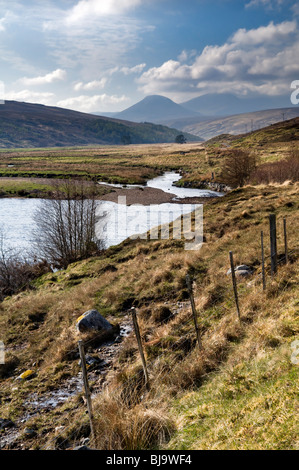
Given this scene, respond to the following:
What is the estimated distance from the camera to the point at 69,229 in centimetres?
2419

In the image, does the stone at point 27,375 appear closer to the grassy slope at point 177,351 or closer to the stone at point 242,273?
the grassy slope at point 177,351

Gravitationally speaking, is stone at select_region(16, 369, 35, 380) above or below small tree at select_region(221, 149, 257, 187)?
below

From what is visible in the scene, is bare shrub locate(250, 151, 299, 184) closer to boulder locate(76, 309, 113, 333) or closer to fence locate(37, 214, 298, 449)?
fence locate(37, 214, 298, 449)

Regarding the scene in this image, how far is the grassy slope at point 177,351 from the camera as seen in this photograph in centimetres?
487

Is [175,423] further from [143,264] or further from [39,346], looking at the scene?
[143,264]

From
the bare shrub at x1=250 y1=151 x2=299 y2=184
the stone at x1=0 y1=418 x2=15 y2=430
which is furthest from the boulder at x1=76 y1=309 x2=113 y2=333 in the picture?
the bare shrub at x1=250 y1=151 x2=299 y2=184

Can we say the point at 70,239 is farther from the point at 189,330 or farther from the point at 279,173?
the point at 279,173

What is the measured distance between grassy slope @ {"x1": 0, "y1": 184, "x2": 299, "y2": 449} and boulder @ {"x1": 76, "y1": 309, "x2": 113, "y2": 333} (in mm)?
382

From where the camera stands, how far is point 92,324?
445 inches

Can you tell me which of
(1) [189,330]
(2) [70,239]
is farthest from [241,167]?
(1) [189,330]

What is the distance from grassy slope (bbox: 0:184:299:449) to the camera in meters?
4.87

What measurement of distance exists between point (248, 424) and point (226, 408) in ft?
1.97

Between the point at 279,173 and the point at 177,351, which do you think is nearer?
the point at 177,351

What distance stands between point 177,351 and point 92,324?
4226 millimetres
